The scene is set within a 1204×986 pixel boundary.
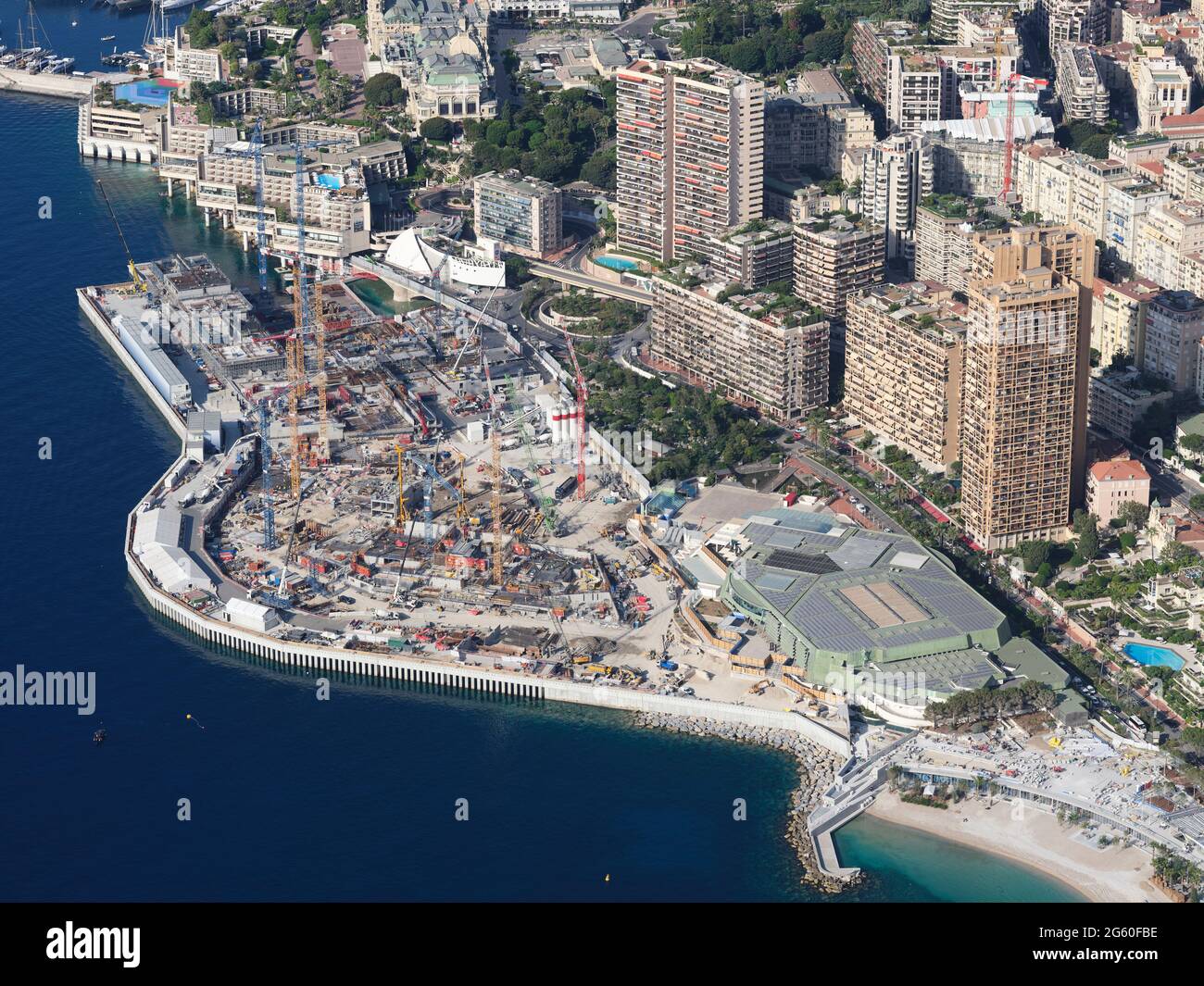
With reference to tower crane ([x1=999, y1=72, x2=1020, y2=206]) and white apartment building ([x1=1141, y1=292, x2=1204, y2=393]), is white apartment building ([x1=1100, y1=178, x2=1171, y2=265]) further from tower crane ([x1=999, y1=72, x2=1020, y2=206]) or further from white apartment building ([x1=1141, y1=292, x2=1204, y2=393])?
white apartment building ([x1=1141, y1=292, x2=1204, y2=393])

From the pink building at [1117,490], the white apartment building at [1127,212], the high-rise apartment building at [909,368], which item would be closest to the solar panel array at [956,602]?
the pink building at [1117,490]

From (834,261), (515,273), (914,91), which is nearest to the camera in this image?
(834,261)

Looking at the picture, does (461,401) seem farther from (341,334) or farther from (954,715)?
(954,715)

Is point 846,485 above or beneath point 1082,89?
beneath

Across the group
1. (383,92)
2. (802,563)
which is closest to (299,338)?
(802,563)

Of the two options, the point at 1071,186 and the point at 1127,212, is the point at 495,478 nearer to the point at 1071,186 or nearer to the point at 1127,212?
the point at 1127,212

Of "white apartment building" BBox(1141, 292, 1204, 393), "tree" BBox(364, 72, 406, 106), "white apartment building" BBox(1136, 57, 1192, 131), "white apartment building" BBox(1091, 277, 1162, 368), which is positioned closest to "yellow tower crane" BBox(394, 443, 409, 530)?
"white apartment building" BBox(1091, 277, 1162, 368)
